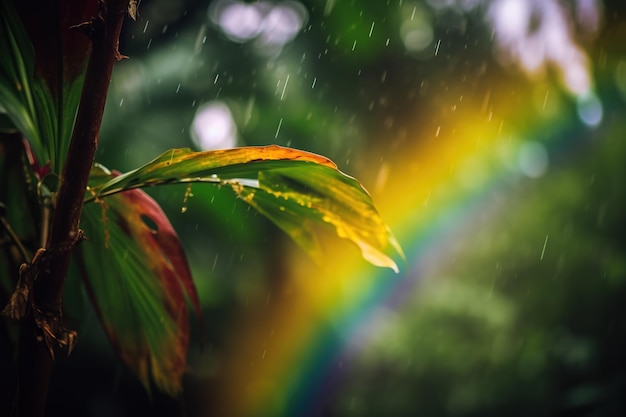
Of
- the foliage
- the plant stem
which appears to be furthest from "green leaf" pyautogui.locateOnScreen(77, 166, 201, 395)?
the plant stem

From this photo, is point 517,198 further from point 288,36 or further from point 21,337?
point 21,337

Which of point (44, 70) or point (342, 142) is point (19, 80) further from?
point (342, 142)

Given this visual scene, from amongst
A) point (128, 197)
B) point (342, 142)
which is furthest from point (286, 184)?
point (342, 142)

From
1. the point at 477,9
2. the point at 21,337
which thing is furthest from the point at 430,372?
the point at 21,337

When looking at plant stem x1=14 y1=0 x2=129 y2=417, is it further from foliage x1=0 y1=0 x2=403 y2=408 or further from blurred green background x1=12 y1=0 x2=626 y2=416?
blurred green background x1=12 y1=0 x2=626 y2=416

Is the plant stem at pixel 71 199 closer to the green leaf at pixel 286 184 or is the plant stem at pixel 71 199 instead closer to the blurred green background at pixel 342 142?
the green leaf at pixel 286 184

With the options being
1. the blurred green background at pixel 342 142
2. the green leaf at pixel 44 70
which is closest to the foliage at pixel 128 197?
the green leaf at pixel 44 70
